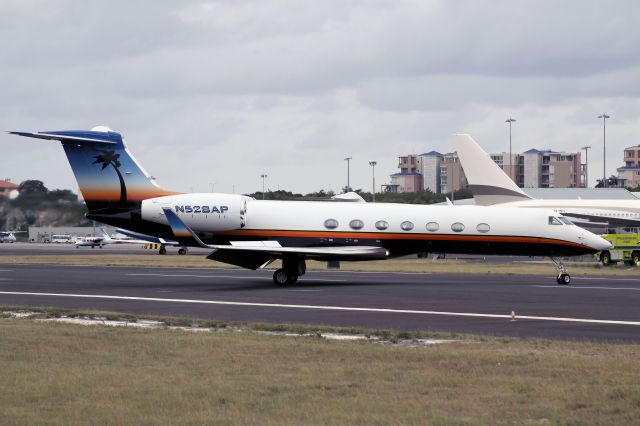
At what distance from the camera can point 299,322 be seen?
68.9 ft

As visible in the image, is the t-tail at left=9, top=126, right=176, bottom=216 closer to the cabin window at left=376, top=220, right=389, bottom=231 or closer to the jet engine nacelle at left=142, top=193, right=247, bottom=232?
the jet engine nacelle at left=142, top=193, right=247, bottom=232

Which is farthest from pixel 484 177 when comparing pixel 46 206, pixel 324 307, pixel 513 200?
pixel 324 307

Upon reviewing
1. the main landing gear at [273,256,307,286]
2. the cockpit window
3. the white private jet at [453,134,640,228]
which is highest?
the white private jet at [453,134,640,228]

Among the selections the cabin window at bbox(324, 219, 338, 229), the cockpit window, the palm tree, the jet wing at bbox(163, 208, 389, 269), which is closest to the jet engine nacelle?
the jet wing at bbox(163, 208, 389, 269)

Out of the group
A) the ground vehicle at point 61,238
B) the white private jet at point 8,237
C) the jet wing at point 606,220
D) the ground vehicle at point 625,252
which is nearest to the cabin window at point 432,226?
the ground vehicle at point 625,252

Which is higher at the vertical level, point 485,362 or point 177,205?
point 177,205

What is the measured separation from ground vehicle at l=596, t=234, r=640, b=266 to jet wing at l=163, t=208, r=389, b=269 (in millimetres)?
24387

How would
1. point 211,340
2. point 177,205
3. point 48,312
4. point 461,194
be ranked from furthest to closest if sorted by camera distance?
point 461,194, point 177,205, point 48,312, point 211,340

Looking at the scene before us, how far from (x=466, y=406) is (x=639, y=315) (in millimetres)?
12652

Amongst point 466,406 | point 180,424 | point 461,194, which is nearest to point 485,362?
point 466,406

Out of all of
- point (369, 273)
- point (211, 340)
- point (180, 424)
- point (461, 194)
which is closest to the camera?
point (180, 424)

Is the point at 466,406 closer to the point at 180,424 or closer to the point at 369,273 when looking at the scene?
the point at 180,424

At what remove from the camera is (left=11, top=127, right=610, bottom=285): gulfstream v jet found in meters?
34.2

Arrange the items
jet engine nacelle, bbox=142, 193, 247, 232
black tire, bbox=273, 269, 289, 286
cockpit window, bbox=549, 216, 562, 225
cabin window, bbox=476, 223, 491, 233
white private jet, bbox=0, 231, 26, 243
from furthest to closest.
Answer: white private jet, bbox=0, 231, 26, 243 < cockpit window, bbox=549, 216, 562, 225 < cabin window, bbox=476, 223, 491, 233 < black tire, bbox=273, 269, 289, 286 < jet engine nacelle, bbox=142, 193, 247, 232
